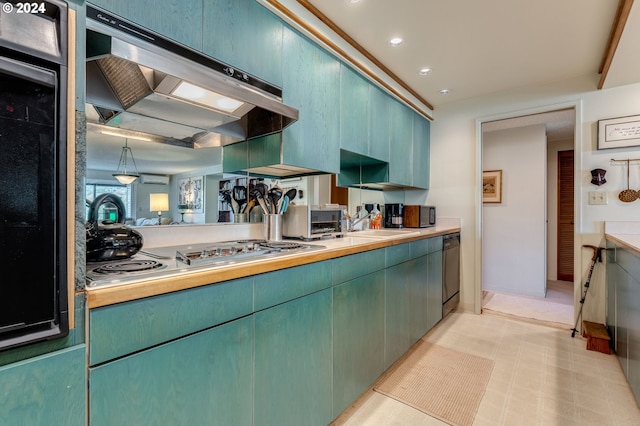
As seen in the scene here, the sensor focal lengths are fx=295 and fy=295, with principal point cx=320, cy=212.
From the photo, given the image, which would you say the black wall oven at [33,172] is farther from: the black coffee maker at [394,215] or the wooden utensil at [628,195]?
the wooden utensil at [628,195]

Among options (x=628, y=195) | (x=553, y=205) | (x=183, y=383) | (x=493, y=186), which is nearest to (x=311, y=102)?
(x=183, y=383)

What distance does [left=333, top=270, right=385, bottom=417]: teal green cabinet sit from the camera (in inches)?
58.6

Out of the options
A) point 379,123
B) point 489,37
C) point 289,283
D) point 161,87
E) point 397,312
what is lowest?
point 397,312

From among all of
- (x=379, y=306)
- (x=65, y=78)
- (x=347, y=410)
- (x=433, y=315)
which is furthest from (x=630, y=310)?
(x=65, y=78)

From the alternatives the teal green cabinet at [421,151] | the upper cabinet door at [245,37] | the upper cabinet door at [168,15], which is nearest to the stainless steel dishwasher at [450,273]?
the teal green cabinet at [421,151]

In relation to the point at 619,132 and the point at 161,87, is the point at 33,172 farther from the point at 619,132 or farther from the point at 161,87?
the point at 619,132

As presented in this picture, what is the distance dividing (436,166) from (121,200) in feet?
10.6

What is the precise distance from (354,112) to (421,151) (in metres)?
1.41

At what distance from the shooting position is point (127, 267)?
96 centimetres

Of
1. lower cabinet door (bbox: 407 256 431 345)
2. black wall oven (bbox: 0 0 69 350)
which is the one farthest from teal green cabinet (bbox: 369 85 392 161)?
black wall oven (bbox: 0 0 69 350)

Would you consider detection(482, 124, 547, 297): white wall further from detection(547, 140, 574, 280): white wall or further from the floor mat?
the floor mat

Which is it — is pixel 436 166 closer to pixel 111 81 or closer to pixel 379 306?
pixel 379 306

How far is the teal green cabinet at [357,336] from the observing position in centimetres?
149

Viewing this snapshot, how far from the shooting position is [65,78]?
68cm
